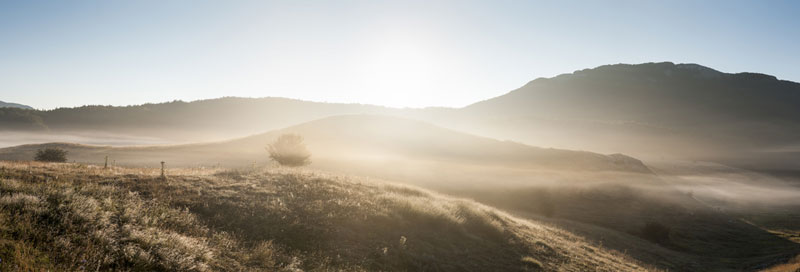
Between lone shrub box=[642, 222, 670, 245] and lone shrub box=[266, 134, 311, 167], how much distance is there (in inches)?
1556

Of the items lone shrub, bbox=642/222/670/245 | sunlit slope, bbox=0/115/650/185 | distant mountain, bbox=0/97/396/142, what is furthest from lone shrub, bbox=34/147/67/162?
distant mountain, bbox=0/97/396/142

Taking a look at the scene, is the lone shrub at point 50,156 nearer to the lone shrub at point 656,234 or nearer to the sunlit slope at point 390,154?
the sunlit slope at point 390,154

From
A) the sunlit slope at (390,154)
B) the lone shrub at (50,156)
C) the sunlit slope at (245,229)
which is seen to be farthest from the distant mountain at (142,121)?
the sunlit slope at (245,229)

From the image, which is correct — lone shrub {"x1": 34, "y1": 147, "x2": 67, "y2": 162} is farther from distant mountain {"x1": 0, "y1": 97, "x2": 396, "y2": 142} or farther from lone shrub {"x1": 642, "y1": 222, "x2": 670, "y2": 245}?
distant mountain {"x1": 0, "y1": 97, "x2": 396, "y2": 142}

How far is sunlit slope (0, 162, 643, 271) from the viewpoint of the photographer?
22.0 ft

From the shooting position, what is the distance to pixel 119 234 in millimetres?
7488

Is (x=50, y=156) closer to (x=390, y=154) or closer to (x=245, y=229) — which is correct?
(x=245, y=229)

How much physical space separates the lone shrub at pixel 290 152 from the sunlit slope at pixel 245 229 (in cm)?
1544

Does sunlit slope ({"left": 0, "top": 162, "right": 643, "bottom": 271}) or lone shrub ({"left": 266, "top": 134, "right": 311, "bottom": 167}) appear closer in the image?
sunlit slope ({"left": 0, "top": 162, "right": 643, "bottom": 271})

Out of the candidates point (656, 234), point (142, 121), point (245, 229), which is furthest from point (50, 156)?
point (142, 121)

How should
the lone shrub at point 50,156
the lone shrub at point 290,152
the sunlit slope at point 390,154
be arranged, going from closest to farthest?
the lone shrub at point 50,156
the lone shrub at point 290,152
the sunlit slope at point 390,154

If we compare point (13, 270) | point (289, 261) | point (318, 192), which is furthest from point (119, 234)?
point (318, 192)

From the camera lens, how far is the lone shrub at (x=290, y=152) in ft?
118

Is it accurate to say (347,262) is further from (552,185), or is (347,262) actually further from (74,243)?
(552,185)
